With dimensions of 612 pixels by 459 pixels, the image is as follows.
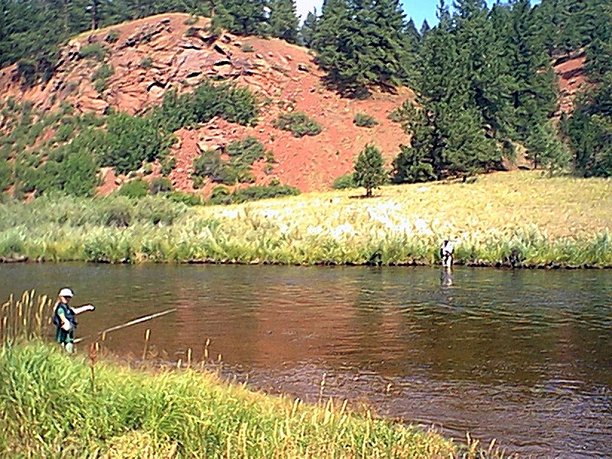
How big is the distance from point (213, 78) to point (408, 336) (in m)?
63.6

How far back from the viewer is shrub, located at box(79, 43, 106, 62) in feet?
277

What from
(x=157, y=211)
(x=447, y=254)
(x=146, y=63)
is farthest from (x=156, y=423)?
(x=146, y=63)

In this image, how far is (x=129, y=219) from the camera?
4628 cm

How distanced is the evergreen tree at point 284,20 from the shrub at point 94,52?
1833cm

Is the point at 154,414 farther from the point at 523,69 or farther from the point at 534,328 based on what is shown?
the point at 523,69

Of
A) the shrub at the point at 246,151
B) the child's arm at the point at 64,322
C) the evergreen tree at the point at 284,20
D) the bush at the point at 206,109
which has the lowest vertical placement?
the child's arm at the point at 64,322

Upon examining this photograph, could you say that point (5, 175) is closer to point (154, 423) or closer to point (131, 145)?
point (131, 145)

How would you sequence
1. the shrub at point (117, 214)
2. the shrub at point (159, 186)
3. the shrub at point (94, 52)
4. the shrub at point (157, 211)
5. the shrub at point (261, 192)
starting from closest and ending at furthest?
the shrub at point (157, 211), the shrub at point (117, 214), the shrub at point (261, 192), the shrub at point (159, 186), the shrub at point (94, 52)

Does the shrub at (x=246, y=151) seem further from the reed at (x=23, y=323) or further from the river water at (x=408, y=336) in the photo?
the reed at (x=23, y=323)

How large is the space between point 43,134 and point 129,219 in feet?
118

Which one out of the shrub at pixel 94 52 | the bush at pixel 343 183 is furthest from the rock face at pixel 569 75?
the shrub at pixel 94 52

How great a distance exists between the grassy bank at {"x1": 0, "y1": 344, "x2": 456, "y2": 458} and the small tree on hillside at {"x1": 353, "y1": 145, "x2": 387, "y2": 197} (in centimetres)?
4110

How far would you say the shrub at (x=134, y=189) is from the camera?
6369 cm

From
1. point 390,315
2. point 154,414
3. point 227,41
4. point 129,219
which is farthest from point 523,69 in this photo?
point 154,414
